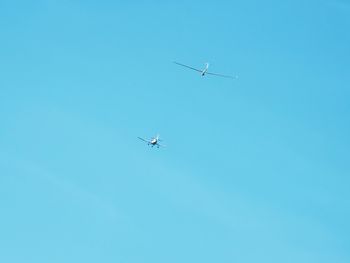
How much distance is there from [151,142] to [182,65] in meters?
28.2

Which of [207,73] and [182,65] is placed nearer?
[182,65]

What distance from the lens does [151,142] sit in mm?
104125

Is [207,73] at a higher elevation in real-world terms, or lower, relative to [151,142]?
higher

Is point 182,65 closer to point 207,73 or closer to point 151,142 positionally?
point 207,73

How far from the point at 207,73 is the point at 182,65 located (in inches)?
748

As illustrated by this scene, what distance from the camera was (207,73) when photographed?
98562 mm

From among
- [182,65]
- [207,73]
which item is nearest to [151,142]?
[207,73]

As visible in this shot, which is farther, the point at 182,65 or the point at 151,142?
the point at 151,142

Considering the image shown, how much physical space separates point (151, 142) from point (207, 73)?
19.9m

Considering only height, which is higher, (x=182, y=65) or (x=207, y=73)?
(x=207, y=73)
